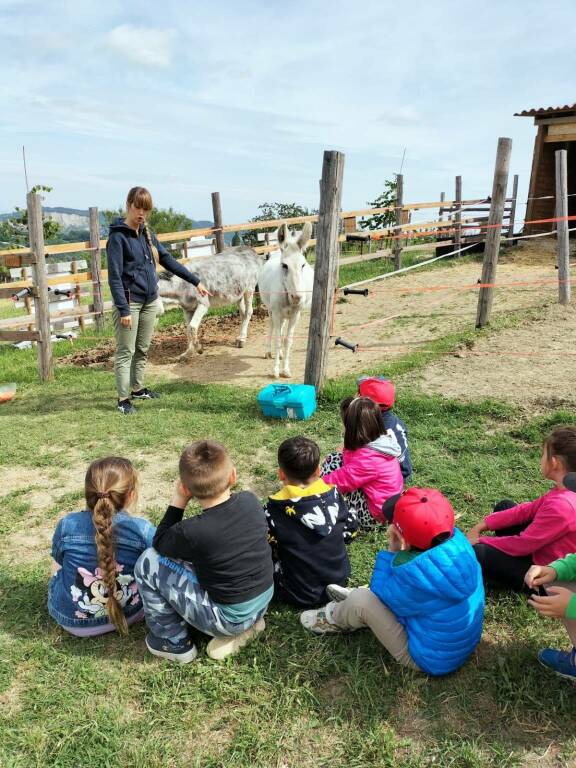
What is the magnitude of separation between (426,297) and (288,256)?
444cm

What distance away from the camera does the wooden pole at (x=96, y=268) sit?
34.3ft

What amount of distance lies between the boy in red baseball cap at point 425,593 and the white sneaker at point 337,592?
0.23m

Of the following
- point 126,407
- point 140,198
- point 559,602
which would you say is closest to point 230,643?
point 559,602

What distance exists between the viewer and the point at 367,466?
356 cm

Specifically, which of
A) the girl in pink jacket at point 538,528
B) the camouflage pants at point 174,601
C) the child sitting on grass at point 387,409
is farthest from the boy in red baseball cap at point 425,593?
the child sitting on grass at point 387,409

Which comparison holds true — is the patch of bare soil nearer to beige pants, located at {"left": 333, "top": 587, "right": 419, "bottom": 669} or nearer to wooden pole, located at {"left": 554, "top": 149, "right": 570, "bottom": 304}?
wooden pole, located at {"left": 554, "top": 149, "right": 570, "bottom": 304}

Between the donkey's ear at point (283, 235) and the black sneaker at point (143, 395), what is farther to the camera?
the donkey's ear at point (283, 235)

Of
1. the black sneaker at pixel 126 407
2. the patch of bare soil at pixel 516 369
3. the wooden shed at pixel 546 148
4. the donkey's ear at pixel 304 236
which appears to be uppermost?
the wooden shed at pixel 546 148

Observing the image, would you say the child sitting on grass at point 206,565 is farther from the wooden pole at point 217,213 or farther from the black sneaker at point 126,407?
the wooden pole at point 217,213

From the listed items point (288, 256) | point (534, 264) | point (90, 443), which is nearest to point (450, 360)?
point (288, 256)

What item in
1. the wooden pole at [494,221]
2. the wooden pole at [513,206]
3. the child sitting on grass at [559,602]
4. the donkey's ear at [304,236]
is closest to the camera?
the child sitting on grass at [559,602]

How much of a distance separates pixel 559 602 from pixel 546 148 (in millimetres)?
15273

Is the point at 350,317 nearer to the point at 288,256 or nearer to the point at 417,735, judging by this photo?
the point at 288,256

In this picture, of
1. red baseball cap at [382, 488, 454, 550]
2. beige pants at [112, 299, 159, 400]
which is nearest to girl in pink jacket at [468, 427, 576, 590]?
red baseball cap at [382, 488, 454, 550]
